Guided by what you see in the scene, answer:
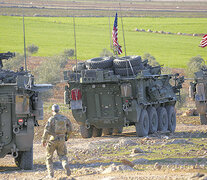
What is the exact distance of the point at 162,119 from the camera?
23922mm

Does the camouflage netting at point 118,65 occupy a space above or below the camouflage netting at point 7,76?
above

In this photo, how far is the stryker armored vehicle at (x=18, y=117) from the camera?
15.0 m

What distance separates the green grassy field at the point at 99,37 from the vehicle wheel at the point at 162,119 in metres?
31.3

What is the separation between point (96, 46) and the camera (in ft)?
217

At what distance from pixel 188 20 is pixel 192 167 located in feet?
223

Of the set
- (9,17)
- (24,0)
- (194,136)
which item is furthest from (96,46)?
(194,136)

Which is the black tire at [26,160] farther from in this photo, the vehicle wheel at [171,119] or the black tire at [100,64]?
the vehicle wheel at [171,119]

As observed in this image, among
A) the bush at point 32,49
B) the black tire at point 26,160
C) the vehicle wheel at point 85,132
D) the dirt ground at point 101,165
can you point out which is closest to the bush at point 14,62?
the bush at point 32,49

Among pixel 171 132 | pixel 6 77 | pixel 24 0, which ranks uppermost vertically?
pixel 24 0

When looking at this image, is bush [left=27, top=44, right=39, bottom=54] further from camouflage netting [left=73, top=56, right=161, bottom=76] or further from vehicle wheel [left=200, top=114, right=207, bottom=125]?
camouflage netting [left=73, top=56, right=161, bottom=76]

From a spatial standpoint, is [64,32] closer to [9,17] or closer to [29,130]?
[9,17]

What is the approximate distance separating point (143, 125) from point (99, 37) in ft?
169

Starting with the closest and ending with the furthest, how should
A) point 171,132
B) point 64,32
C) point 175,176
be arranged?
point 175,176, point 171,132, point 64,32

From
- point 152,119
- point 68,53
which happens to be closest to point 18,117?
point 152,119
